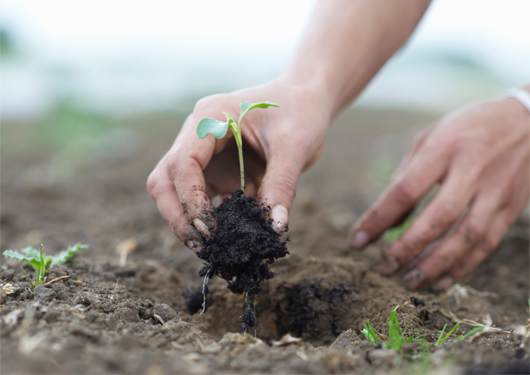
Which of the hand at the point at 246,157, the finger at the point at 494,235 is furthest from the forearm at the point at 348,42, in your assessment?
the finger at the point at 494,235

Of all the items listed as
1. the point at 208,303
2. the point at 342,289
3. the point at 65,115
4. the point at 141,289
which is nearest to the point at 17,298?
the point at 141,289

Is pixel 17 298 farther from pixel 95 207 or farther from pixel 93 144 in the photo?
pixel 93 144

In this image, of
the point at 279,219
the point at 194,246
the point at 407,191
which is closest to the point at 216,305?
the point at 194,246

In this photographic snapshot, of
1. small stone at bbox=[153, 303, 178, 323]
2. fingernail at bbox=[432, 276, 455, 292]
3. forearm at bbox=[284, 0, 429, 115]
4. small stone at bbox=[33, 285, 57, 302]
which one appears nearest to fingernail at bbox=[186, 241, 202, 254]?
small stone at bbox=[153, 303, 178, 323]

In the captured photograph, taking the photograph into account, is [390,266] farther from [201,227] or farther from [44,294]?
[44,294]

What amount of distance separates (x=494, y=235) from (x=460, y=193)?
401 millimetres

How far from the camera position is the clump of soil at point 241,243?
138 centimetres

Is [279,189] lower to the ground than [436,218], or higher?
higher

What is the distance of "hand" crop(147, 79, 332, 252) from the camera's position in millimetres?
1394

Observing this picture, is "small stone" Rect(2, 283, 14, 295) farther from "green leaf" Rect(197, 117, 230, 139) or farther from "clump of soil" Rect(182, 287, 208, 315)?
"green leaf" Rect(197, 117, 230, 139)

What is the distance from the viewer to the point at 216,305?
176 cm

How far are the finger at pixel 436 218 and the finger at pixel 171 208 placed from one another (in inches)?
46.0

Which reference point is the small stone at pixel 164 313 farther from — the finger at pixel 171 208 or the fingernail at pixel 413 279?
the fingernail at pixel 413 279

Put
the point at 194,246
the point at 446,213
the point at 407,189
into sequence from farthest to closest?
the point at 407,189, the point at 446,213, the point at 194,246
